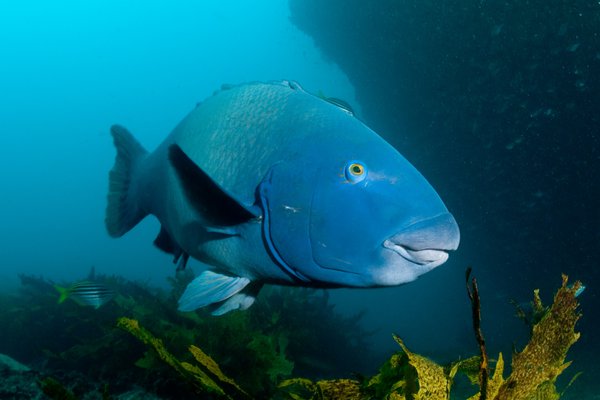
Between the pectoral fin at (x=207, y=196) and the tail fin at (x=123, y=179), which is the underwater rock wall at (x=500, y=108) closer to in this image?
the tail fin at (x=123, y=179)

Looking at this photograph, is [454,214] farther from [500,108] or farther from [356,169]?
[356,169]

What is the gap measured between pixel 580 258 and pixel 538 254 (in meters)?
1.29

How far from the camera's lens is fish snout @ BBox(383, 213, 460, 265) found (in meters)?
1.18

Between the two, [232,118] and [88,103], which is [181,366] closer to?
[232,118]

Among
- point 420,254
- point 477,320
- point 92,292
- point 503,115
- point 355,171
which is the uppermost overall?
point 503,115

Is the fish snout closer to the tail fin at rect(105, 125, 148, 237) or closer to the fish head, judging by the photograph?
the fish head

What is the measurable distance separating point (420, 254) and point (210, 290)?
927 millimetres

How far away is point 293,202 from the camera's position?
4.50 ft

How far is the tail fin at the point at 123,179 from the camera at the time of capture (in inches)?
92.0

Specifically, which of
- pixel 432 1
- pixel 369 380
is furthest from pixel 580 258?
pixel 369 380

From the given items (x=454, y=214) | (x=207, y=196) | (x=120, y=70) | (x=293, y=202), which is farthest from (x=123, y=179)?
(x=120, y=70)

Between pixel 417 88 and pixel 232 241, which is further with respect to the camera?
pixel 417 88

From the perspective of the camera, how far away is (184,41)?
177875 mm

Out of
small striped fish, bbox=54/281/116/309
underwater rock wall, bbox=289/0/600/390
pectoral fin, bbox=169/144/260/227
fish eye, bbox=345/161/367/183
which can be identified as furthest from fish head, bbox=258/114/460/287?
underwater rock wall, bbox=289/0/600/390
